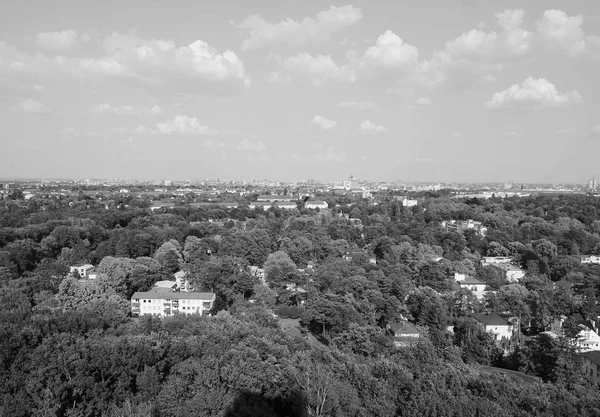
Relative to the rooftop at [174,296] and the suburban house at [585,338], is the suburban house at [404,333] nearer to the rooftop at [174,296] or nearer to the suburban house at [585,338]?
the suburban house at [585,338]

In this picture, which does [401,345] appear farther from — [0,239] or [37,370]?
[0,239]

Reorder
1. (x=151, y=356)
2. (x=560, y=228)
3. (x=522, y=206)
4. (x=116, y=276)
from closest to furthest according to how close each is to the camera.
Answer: (x=151, y=356)
(x=116, y=276)
(x=560, y=228)
(x=522, y=206)

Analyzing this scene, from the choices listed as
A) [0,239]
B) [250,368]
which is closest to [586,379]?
[250,368]

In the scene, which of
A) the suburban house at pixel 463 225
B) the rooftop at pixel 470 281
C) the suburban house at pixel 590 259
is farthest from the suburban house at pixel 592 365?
the suburban house at pixel 463 225

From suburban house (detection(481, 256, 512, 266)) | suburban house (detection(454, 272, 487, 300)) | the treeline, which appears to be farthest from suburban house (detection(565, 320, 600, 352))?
suburban house (detection(481, 256, 512, 266))

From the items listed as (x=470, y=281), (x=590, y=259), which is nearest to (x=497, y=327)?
(x=470, y=281)

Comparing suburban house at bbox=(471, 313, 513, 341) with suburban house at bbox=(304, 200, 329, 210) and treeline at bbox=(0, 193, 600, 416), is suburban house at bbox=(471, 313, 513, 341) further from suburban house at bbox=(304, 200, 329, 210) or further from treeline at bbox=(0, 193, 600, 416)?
suburban house at bbox=(304, 200, 329, 210)

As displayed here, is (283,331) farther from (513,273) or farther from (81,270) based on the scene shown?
(513,273)
